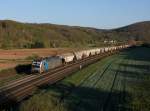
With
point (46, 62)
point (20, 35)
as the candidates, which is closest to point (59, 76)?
point (46, 62)

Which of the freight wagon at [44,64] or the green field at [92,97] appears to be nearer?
the green field at [92,97]

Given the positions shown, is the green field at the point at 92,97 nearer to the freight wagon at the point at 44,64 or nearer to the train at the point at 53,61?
the freight wagon at the point at 44,64

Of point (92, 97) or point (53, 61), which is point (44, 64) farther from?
point (92, 97)

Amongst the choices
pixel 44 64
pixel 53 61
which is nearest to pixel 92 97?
pixel 44 64

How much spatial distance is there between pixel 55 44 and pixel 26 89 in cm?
11641

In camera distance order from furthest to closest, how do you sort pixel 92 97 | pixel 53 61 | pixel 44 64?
pixel 53 61 < pixel 44 64 < pixel 92 97

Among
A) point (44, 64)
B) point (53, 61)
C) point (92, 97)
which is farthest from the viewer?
point (53, 61)

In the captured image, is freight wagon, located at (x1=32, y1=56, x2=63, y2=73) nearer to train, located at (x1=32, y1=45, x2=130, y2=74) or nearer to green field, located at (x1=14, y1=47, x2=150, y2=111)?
train, located at (x1=32, y1=45, x2=130, y2=74)

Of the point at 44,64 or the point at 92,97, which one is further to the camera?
the point at 44,64

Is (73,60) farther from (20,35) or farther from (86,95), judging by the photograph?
(20,35)

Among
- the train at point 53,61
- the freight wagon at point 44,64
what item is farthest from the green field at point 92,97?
the train at point 53,61

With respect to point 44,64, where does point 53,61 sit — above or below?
below

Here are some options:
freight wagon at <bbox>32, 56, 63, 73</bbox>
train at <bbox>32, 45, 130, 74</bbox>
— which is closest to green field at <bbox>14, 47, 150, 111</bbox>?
freight wagon at <bbox>32, 56, 63, 73</bbox>

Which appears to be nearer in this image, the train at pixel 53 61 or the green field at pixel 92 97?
the green field at pixel 92 97
